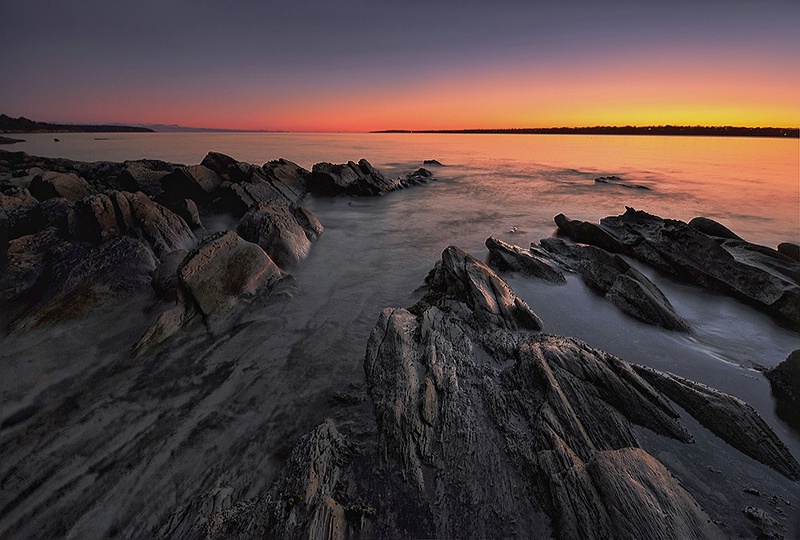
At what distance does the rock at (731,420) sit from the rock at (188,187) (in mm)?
23842

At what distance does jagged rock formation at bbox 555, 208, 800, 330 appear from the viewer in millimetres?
9318

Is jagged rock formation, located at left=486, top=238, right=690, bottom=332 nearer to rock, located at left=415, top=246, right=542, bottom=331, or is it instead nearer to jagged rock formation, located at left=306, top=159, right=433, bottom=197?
rock, located at left=415, top=246, right=542, bottom=331

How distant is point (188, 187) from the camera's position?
21266 mm

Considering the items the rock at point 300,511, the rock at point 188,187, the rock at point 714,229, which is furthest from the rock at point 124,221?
the rock at point 714,229

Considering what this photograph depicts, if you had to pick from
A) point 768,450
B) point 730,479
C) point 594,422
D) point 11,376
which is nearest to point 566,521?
point 594,422

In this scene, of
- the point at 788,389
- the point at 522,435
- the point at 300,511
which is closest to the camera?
the point at 300,511

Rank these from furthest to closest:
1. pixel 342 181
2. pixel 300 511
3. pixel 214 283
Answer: pixel 342 181
pixel 214 283
pixel 300 511

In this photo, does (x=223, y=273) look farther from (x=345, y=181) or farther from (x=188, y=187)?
(x=345, y=181)

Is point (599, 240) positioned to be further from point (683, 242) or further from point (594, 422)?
point (594, 422)

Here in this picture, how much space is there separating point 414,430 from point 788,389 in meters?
7.22

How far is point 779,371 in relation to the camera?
251 inches

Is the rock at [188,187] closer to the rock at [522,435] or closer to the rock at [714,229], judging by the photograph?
the rock at [522,435]

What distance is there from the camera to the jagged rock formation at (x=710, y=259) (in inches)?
367

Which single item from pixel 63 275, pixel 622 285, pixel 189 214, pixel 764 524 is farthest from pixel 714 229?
pixel 189 214
